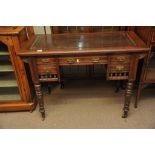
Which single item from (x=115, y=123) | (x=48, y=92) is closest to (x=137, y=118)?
(x=115, y=123)

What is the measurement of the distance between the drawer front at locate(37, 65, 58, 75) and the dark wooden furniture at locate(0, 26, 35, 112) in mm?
244

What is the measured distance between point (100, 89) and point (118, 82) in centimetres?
23

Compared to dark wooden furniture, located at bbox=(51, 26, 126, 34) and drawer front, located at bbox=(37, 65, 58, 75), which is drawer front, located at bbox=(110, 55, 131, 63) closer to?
drawer front, located at bbox=(37, 65, 58, 75)

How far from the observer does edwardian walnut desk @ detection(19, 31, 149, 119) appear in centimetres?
125

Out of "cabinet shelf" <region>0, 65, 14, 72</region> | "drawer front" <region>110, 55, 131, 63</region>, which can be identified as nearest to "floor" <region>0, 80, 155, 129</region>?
"cabinet shelf" <region>0, 65, 14, 72</region>

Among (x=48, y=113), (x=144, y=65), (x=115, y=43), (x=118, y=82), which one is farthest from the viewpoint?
(x=118, y=82)

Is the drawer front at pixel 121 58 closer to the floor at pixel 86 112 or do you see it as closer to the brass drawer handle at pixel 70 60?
the brass drawer handle at pixel 70 60

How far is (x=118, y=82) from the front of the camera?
2.02 metres

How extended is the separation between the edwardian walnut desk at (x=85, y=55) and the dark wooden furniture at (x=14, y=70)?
157mm

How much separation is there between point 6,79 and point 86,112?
2.90 feet

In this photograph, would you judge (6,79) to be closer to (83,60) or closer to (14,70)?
(14,70)

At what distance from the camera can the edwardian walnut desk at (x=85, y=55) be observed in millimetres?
1249

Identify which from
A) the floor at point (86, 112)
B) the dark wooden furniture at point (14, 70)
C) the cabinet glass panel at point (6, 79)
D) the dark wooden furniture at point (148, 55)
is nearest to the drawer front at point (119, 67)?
the dark wooden furniture at point (148, 55)

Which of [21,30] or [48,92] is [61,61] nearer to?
[21,30]
